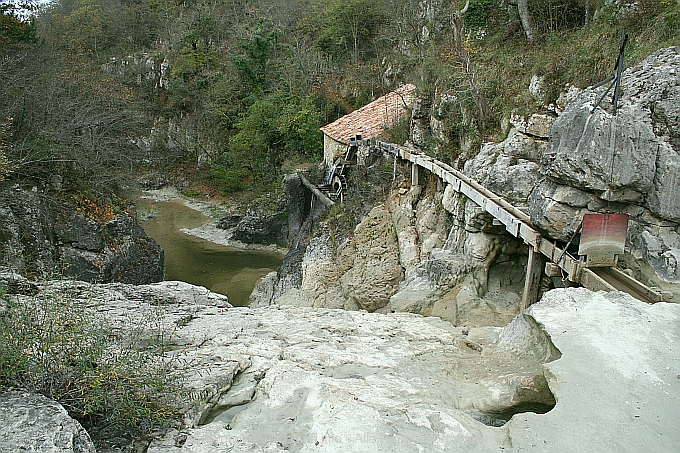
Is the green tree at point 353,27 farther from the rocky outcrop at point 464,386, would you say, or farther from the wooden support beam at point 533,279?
the rocky outcrop at point 464,386

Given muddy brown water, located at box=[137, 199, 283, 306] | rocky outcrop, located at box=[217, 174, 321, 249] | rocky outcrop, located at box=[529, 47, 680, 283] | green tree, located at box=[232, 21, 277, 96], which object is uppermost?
green tree, located at box=[232, 21, 277, 96]

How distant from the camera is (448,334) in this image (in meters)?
5.62

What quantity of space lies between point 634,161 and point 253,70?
2731 centimetres

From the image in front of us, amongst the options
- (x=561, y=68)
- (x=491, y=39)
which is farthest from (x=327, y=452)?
(x=491, y=39)

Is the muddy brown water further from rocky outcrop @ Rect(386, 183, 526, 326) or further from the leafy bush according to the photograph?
the leafy bush

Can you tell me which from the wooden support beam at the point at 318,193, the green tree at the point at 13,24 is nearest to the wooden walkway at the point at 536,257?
the wooden support beam at the point at 318,193

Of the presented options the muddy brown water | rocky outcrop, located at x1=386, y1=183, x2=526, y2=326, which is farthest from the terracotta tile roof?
rocky outcrop, located at x1=386, y1=183, x2=526, y2=326

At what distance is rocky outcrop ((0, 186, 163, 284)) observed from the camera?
36.0 ft

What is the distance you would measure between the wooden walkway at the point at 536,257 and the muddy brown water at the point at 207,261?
9.88 m

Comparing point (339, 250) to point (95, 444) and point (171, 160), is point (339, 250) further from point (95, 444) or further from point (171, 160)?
point (171, 160)

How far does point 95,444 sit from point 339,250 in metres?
12.0

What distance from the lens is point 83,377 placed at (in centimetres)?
308

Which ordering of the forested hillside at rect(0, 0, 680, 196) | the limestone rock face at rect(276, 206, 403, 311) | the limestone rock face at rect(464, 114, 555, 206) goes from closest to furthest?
1. the limestone rock face at rect(464, 114, 555, 206)
2. the forested hillside at rect(0, 0, 680, 196)
3. the limestone rock face at rect(276, 206, 403, 311)

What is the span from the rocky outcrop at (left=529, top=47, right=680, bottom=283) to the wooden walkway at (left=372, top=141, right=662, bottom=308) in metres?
0.34
